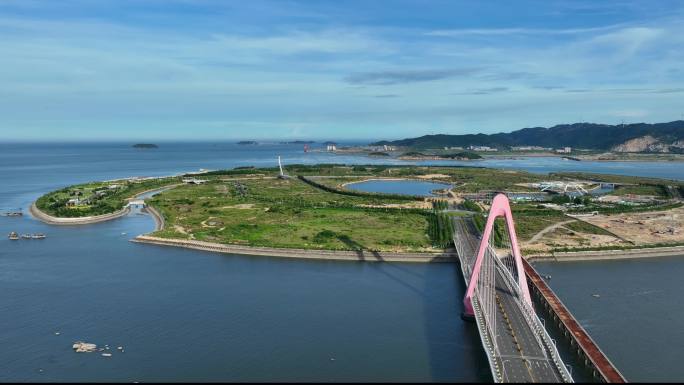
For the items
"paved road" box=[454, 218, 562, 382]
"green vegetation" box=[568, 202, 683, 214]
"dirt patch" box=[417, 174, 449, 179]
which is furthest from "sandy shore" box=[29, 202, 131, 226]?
"dirt patch" box=[417, 174, 449, 179]

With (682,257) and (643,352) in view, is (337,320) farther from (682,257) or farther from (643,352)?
(682,257)

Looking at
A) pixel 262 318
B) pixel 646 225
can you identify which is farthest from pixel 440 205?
pixel 262 318

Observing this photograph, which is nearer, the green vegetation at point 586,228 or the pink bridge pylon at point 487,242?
the pink bridge pylon at point 487,242

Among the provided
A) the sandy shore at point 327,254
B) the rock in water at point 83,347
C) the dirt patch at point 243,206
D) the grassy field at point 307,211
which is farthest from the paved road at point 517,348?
the dirt patch at point 243,206

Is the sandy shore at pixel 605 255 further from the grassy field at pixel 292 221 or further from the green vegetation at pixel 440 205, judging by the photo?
the green vegetation at pixel 440 205

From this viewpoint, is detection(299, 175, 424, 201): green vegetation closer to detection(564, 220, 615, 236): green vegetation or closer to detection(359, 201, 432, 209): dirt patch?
detection(359, 201, 432, 209): dirt patch

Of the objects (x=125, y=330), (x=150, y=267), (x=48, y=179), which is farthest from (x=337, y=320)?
(x=48, y=179)
